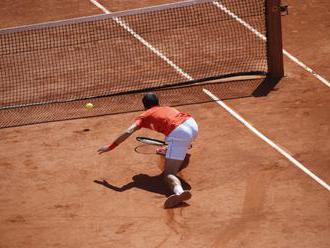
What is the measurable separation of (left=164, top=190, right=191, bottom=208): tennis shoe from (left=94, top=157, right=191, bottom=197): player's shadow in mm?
524

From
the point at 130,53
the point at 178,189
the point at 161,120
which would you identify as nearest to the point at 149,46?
the point at 130,53

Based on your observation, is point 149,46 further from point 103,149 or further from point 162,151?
point 103,149

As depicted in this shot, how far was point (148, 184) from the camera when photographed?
1405 centimetres

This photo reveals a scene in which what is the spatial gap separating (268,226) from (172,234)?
62.2 inches

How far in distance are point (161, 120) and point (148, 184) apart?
3.95 ft

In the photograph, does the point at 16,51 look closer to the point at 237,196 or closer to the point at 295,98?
the point at 295,98

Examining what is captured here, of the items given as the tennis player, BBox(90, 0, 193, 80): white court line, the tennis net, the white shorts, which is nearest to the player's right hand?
the tennis player

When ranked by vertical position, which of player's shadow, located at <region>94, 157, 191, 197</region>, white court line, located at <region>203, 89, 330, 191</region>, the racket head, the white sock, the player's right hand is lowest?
white court line, located at <region>203, 89, 330, 191</region>

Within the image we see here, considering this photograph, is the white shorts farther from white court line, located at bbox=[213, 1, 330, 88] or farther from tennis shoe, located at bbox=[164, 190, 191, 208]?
white court line, located at bbox=[213, 1, 330, 88]

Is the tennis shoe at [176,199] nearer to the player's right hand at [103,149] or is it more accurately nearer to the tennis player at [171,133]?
the tennis player at [171,133]

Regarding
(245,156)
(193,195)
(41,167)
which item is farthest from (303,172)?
(41,167)

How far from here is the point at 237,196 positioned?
44.1ft

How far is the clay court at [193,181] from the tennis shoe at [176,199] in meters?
0.11

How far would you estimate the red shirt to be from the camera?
13.8 meters
